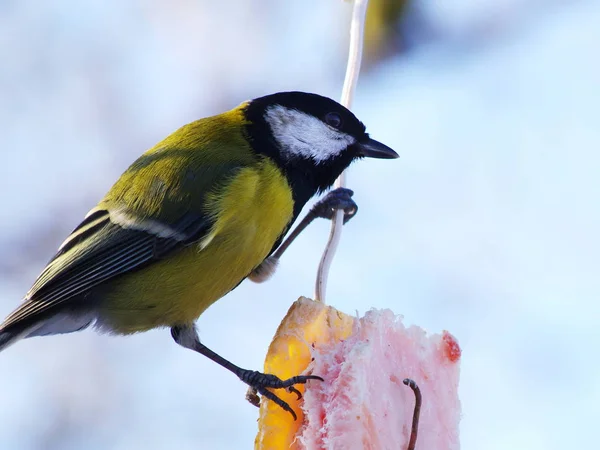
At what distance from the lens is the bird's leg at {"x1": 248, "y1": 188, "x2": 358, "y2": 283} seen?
1797 millimetres

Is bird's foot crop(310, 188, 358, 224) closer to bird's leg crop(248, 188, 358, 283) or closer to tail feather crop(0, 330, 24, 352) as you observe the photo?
bird's leg crop(248, 188, 358, 283)

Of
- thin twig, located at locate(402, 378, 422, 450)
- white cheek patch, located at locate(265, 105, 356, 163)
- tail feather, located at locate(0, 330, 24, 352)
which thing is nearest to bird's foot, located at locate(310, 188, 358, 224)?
white cheek patch, located at locate(265, 105, 356, 163)

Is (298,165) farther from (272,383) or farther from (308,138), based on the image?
(272,383)

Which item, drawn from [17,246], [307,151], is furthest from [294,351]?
[17,246]

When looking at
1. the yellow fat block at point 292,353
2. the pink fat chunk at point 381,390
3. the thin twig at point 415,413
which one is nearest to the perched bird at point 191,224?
the yellow fat block at point 292,353

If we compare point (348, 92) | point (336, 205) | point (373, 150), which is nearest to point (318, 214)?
point (336, 205)

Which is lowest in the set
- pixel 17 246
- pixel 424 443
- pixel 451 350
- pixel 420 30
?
pixel 17 246

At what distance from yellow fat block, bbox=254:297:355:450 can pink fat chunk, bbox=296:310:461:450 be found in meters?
0.03

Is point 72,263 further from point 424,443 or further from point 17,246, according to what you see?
point 17,246

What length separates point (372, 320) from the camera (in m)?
1.45

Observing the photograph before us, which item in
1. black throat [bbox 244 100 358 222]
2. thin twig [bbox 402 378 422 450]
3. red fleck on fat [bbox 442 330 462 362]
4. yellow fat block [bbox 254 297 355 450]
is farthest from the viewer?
black throat [bbox 244 100 358 222]

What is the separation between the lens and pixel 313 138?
1958 mm

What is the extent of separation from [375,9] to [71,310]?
1323 millimetres

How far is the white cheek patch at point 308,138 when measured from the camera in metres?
1.94
